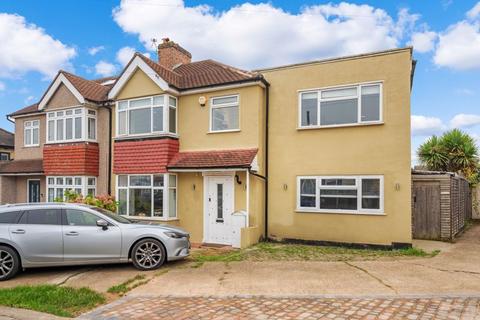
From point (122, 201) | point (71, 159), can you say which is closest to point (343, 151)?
point (122, 201)

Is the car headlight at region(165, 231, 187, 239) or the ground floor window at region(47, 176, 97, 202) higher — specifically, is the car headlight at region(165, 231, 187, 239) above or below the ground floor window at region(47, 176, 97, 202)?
below

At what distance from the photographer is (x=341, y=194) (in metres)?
11.3

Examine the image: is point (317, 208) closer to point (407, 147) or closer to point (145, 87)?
point (407, 147)

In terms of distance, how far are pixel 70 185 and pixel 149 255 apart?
8882mm

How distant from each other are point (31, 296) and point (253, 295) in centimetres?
389

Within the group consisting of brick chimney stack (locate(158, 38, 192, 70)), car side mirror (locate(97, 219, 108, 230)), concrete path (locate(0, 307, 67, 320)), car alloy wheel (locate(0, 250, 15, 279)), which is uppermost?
brick chimney stack (locate(158, 38, 192, 70))

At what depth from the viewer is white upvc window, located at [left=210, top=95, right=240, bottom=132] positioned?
41.6ft

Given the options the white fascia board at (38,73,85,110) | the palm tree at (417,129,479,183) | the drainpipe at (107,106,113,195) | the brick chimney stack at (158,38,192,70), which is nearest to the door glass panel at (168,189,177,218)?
the drainpipe at (107,106,113,195)

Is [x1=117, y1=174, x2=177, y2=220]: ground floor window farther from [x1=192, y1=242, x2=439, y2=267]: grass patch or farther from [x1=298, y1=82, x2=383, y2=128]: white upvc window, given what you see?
[x1=298, y1=82, x2=383, y2=128]: white upvc window

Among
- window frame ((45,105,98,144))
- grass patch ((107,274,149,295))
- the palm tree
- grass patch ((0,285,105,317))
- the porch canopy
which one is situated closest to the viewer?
grass patch ((0,285,105,317))

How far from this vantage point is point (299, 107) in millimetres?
12062

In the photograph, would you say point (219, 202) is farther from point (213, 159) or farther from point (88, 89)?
point (88, 89)

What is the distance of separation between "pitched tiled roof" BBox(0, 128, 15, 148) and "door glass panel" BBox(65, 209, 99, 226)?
22.5 meters

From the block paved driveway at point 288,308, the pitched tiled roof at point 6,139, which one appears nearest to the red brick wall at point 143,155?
the block paved driveway at point 288,308
